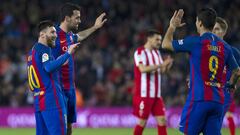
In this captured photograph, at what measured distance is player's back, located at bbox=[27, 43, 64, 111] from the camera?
8469 mm

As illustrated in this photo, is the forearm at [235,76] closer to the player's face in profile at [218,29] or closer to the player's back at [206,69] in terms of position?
the player's back at [206,69]

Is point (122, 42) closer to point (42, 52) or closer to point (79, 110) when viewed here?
point (79, 110)

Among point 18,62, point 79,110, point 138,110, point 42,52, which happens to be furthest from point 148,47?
point 18,62

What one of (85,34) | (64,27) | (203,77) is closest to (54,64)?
(64,27)

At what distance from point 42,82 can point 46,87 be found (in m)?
0.08

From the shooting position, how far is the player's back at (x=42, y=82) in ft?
27.8

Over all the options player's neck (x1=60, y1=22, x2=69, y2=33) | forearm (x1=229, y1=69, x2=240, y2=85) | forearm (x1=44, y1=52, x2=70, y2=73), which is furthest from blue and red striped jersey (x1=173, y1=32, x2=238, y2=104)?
player's neck (x1=60, y1=22, x2=69, y2=33)

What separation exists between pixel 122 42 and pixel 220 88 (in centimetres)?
1251

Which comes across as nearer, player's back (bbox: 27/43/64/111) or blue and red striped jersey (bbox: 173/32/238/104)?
blue and red striped jersey (bbox: 173/32/238/104)

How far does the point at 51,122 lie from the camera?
845 centimetres

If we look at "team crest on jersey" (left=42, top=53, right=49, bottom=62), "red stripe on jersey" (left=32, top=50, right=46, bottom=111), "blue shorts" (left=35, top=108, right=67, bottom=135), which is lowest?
"blue shorts" (left=35, top=108, right=67, bottom=135)

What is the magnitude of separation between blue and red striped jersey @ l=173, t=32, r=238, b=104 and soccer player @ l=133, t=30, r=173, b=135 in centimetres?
367

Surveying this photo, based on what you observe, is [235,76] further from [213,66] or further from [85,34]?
[85,34]

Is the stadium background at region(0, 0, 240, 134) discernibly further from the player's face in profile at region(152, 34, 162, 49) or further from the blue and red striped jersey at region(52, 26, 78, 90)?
the blue and red striped jersey at region(52, 26, 78, 90)
